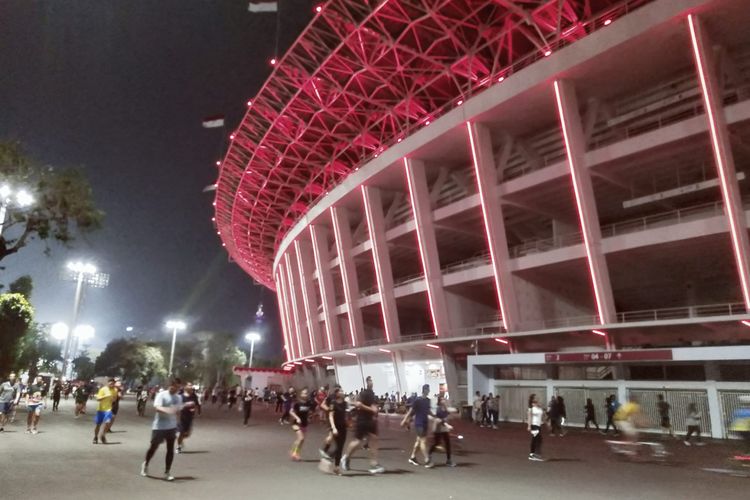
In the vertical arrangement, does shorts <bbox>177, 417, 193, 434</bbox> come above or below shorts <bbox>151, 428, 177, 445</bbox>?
below

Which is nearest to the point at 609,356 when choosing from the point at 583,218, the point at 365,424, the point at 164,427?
the point at 583,218

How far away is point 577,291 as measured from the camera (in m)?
29.8

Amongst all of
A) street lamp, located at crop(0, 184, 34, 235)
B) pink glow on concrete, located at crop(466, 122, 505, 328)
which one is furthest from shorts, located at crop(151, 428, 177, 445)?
pink glow on concrete, located at crop(466, 122, 505, 328)

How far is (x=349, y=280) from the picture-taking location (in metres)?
38.2

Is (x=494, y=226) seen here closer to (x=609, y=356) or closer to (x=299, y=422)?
(x=609, y=356)

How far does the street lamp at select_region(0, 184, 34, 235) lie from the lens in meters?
17.3

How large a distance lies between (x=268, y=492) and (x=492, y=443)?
10.1 m

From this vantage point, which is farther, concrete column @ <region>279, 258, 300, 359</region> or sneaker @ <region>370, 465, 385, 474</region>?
concrete column @ <region>279, 258, 300, 359</region>

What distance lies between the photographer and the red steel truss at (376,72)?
81.6ft

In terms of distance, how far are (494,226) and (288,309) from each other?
38.1m

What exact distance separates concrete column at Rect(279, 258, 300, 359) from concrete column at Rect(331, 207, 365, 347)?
20.7m

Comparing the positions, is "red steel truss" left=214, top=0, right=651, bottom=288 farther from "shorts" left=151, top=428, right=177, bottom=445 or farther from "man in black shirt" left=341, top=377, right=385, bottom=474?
"shorts" left=151, top=428, right=177, bottom=445

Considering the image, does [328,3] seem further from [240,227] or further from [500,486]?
[240,227]

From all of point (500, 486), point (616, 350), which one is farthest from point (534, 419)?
point (616, 350)
